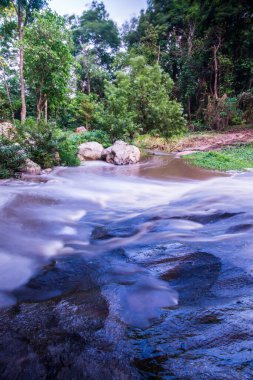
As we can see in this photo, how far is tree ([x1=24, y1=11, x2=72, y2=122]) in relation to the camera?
41.9 ft

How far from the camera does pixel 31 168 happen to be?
8.15 m

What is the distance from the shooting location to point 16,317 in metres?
1.90

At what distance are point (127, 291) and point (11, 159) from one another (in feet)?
20.4

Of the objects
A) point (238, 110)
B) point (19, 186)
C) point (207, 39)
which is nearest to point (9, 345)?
point (19, 186)

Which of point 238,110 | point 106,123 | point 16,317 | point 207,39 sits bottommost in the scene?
point 16,317

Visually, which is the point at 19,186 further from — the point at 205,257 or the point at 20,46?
the point at 20,46

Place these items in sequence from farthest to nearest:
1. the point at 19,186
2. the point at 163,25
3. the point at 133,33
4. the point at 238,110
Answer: the point at 133,33 < the point at 163,25 < the point at 238,110 < the point at 19,186

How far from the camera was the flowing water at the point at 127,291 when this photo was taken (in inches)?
56.3

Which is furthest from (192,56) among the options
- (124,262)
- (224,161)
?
(124,262)

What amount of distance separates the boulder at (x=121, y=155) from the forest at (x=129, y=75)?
168 centimetres

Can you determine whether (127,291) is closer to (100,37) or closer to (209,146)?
(209,146)

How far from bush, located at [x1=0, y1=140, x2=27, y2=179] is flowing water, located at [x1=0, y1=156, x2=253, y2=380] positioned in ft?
9.77

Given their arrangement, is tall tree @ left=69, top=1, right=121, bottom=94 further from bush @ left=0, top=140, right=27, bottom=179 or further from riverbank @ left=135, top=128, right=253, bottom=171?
bush @ left=0, top=140, right=27, bottom=179

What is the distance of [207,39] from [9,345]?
25.7 meters
